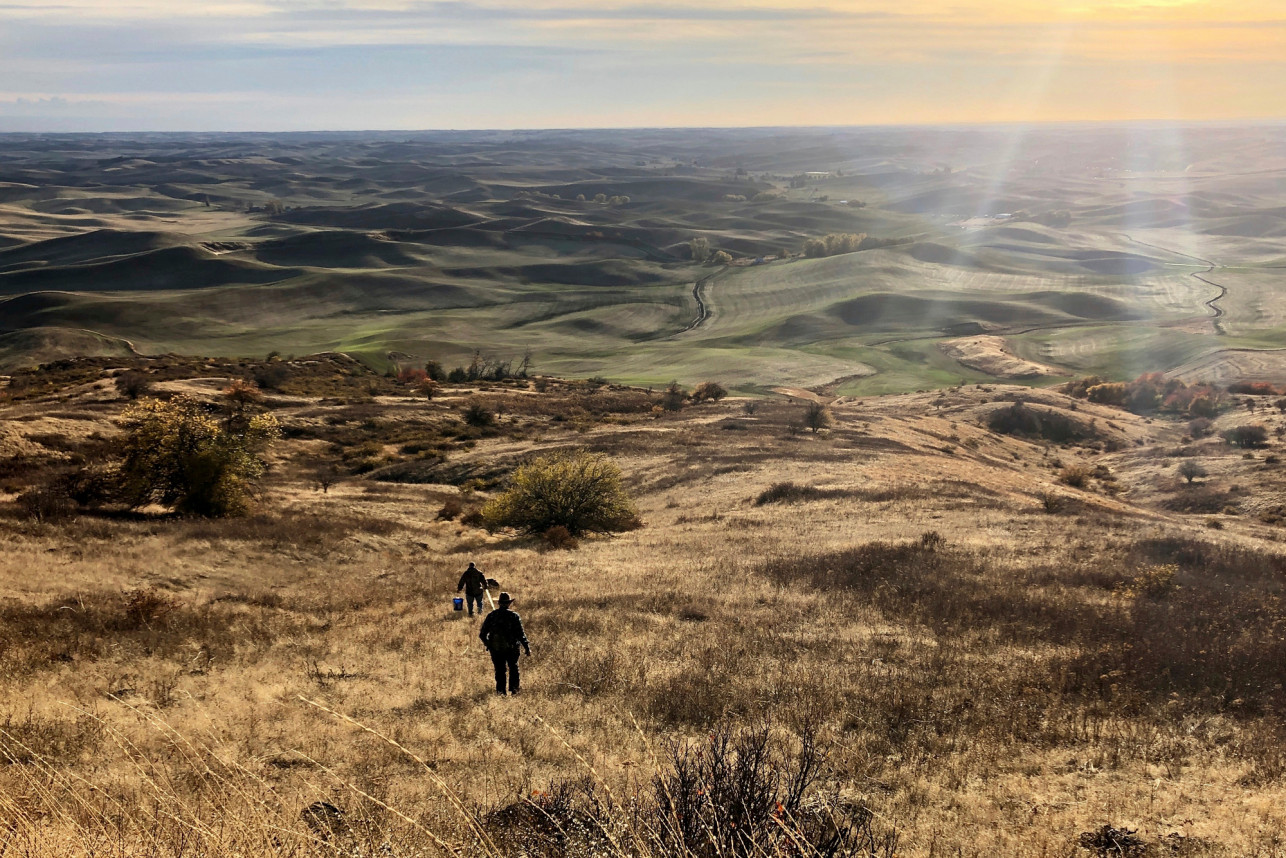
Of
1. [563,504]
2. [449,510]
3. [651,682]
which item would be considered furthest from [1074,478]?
[651,682]

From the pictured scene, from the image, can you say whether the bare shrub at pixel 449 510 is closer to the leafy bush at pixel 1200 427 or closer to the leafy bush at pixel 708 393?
the leafy bush at pixel 708 393

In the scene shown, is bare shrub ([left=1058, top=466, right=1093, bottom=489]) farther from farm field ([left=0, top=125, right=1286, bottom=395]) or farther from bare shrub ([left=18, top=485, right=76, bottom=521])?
bare shrub ([left=18, top=485, right=76, bottom=521])

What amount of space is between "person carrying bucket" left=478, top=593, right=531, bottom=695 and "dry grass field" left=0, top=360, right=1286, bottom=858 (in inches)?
14.8

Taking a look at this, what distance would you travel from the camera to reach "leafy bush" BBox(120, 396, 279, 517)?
2506 cm

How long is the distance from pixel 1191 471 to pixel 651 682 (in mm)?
44040

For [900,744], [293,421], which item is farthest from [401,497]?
[900,744]

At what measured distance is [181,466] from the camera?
83.0ft

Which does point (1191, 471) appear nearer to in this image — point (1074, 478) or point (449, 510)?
point (1074, 478)

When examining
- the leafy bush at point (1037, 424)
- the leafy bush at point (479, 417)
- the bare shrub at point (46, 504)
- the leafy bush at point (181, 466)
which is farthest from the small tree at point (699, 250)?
the bare shrub at point (46, 504)

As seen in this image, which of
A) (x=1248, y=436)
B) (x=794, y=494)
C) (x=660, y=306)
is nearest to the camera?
(x=794, y=494)

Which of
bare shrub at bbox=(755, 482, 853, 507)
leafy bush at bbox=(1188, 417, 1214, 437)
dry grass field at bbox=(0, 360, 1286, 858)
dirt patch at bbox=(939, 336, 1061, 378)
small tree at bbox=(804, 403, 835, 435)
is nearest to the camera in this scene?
dry grass field at bbox=(0, 360, 1286, 858)

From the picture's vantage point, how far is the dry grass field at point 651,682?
6.02m

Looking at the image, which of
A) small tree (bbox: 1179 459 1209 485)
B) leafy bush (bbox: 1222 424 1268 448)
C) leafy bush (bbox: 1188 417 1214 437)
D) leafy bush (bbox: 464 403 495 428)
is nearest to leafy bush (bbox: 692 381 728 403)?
Result: leafy bush (bbox: 464 403 495 428)

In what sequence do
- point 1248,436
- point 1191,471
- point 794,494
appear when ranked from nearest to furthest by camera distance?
1. point 794,494
2. point 1191,471
3. point 1248,436
